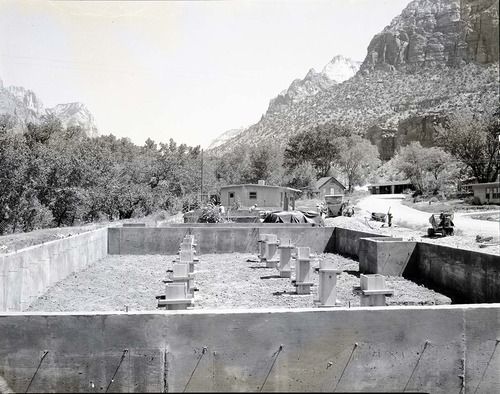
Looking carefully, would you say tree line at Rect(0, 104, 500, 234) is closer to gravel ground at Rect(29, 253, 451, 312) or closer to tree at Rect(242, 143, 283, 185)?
tree at Rect(242, 143, 283, 185)

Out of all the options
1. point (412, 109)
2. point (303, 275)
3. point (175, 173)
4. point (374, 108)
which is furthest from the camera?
point (374, 108)

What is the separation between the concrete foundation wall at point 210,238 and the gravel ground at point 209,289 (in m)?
2.29

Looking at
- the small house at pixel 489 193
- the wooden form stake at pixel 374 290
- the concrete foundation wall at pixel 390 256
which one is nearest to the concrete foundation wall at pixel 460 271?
the concrete foundation wall at pixel 390 256

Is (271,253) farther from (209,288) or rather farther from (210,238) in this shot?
(210,238)

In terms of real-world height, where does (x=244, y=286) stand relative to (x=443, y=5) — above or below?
below

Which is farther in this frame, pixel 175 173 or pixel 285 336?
pixel 175 173

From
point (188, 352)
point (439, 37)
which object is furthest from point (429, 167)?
point (439, 37)

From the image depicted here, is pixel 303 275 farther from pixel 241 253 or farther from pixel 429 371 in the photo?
pixel 241 253

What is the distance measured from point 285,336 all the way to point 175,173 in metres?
53.8

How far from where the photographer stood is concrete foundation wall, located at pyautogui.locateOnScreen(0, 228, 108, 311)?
29.8 feet

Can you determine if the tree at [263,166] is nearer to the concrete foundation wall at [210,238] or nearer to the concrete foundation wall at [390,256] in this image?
the concrete foundation wall at [210,238]

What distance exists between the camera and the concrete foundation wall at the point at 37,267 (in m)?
9.09

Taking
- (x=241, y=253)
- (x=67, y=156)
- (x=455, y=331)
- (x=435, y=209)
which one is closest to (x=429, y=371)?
(x=455, y=331)

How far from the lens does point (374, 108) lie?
121 m
